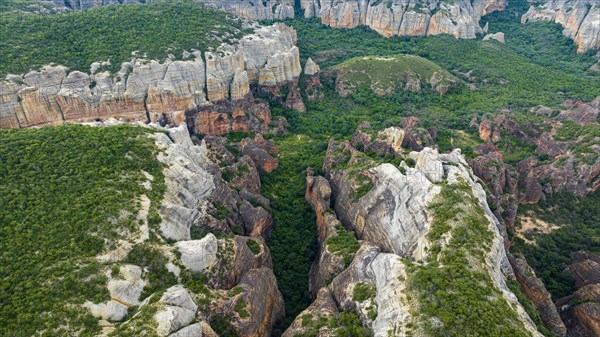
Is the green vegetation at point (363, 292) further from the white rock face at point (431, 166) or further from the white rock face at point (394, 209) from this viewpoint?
the white rock face at point (431, 166)

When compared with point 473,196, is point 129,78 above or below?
above

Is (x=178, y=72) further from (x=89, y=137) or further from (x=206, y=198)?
(x=206, y=198)

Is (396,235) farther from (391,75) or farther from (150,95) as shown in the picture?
(391,75)

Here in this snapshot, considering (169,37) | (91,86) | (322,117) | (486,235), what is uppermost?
(169,37)

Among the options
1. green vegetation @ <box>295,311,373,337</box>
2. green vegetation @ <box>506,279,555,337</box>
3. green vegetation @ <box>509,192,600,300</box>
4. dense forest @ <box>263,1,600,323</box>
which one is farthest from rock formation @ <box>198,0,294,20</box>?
green vegetation @ <box>506,279,555,337</box>

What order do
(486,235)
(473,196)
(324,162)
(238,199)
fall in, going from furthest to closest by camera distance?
(324,162), (238,199), (473,196), (486,235)

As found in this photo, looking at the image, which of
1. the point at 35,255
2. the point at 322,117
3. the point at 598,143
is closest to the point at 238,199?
the point at 35,255

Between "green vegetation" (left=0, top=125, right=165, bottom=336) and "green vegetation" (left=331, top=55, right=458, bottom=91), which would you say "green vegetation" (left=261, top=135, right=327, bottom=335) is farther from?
"green vegetation" (left=331, top=55, right=458, bottom=91)
